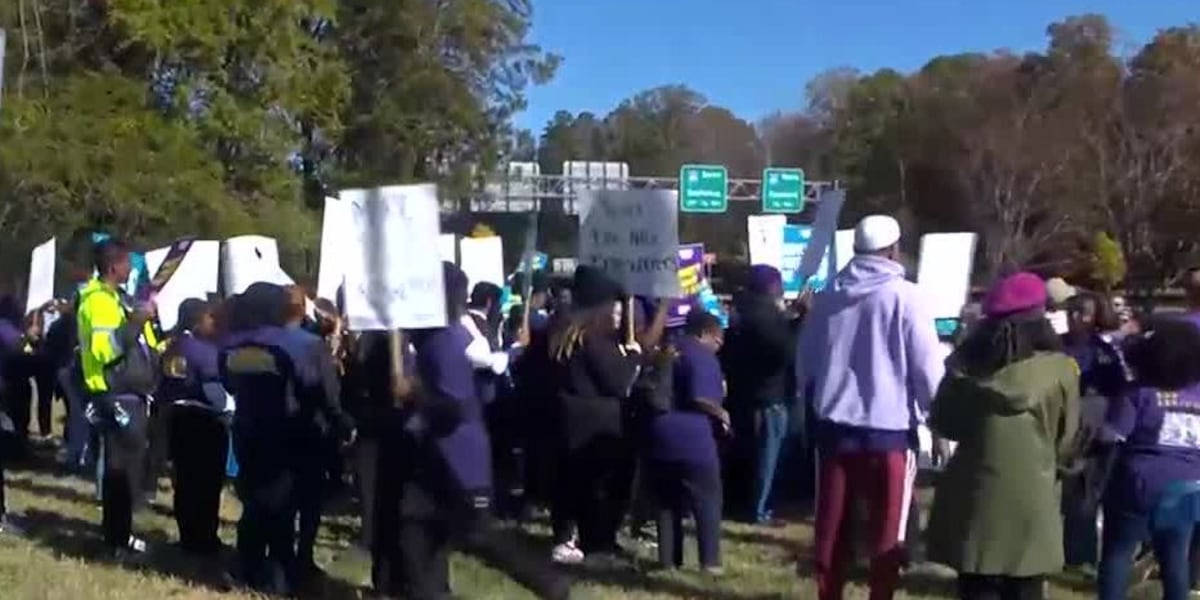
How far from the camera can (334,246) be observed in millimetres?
10484

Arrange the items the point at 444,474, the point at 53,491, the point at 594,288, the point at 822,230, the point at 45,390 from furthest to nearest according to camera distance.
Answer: the point at 45,390 → the point at 53,491 → the point at 822,230 → the point at 594,288 → the point at 444,474

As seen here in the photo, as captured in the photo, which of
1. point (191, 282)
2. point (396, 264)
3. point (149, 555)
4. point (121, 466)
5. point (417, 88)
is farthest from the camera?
point (417, 88)

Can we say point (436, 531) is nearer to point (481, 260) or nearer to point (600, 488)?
point (600, 488)

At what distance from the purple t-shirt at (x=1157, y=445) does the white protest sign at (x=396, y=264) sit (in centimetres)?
297

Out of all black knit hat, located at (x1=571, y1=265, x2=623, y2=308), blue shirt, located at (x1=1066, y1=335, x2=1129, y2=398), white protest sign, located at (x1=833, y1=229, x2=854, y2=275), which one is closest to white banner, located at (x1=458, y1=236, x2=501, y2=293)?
white protest sign, located at (x1=833, y1=229, x2=854, y2=275)

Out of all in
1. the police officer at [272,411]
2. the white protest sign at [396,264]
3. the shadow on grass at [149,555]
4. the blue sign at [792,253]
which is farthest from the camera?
the blue sign at [792,253]

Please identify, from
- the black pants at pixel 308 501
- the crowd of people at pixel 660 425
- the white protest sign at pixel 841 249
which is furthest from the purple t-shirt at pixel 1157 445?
the white protest sign at pixel 841 249

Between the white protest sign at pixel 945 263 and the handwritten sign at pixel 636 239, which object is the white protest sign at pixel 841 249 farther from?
the handwritten sign at pixel 636 239

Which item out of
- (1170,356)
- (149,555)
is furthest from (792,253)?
(1170,356)

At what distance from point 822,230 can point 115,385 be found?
4.43 meters

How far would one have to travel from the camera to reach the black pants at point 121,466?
10.9m

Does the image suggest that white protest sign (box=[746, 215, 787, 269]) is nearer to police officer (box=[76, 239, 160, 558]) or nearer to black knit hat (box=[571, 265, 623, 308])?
black knit hat (box=[571, 265, 623, 308])

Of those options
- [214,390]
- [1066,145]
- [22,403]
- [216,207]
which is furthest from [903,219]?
[214,390]

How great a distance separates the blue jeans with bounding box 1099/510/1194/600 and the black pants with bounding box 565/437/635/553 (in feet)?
10.6
